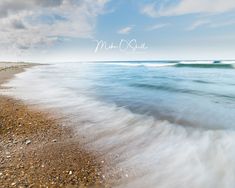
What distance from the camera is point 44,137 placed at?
5535 mm

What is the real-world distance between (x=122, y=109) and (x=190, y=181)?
568cm

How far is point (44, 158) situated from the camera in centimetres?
442

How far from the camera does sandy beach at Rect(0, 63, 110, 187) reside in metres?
3.65

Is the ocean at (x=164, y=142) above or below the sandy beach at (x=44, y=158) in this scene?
below

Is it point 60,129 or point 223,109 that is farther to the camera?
point 223,109

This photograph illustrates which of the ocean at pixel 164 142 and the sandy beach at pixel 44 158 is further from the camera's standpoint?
the ocean at pixel 164 142

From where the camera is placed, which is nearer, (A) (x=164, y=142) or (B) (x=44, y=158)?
(B) (x=44, y=158)

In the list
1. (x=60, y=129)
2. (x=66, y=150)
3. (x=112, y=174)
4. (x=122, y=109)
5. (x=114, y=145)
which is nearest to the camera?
(x=112, y=174)

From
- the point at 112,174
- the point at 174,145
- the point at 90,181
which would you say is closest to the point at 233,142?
the point at 174,145

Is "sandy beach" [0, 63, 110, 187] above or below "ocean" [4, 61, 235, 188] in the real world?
above

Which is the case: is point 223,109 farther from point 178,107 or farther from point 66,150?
point 66,150

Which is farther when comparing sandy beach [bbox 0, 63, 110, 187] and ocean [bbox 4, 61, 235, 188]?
ocean [bbox 4, 61, 235, 188]

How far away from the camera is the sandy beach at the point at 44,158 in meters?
3.65

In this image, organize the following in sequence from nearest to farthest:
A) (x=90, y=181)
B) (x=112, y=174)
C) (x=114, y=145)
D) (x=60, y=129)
Answer: (x=90, y=181), (x=112, y=174), (x=114, y=145), (x=60, y=129)
